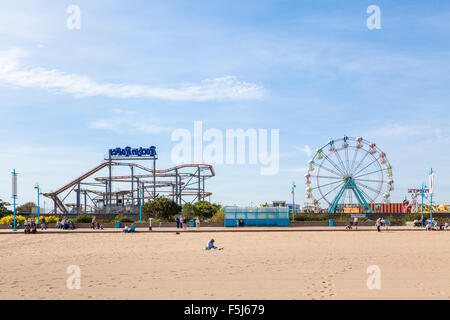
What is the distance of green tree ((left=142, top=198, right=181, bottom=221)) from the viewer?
5966cm

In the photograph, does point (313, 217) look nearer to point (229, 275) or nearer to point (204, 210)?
point (204, 210)

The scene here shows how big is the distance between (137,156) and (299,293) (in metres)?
59.5

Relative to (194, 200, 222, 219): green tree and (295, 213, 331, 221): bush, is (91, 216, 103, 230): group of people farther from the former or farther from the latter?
(295, 213, 331, 221): bush

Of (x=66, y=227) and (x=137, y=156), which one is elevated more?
(x=137, y=156)

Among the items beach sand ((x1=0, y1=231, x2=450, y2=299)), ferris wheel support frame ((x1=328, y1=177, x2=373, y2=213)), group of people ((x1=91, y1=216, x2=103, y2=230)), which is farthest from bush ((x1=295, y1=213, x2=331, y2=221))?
beach sand ((x1=0, y1=231, x2=450, y2=299))

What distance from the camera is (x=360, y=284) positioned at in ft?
33.9

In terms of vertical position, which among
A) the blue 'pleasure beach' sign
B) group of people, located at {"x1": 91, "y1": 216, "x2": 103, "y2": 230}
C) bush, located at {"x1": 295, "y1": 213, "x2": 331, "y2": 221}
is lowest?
bush, located at {"x1": 295, "y1": 213, "x2": 331, "y2": 221}

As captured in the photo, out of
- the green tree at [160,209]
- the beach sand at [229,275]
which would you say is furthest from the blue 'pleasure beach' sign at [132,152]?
the beach sand at [229,275]

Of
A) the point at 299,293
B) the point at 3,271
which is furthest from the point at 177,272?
the point at 3,271

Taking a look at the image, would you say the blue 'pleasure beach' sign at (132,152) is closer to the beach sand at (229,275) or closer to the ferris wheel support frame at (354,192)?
the ferris wheel support frame at (354,192)

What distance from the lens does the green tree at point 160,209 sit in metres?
59.7

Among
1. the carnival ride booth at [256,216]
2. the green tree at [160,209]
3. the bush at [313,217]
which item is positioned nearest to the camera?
the carnival ride booth at [256,216]
